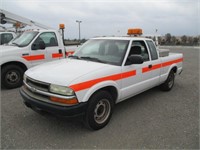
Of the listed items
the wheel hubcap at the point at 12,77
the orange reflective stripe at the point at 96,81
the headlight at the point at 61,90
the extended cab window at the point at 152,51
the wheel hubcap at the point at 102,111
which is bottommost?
the wheel hubcap at the point at 102,111

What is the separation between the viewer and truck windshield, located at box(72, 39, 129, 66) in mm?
3768

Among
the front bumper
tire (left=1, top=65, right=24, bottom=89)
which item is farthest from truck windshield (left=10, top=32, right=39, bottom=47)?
the front bumper

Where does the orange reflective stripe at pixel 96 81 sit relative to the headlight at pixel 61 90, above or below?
above

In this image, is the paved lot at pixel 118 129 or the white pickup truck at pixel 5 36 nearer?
the paved lot at pixel 118 129

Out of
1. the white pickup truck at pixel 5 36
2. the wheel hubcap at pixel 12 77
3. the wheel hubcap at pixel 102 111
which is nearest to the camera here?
the wheel hubcap at pixel 102 111

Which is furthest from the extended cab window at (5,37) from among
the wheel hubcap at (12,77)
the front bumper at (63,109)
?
the front bumper at (63,109)

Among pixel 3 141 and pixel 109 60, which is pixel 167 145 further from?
pixel 3 141

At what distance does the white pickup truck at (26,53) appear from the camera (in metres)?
5.59

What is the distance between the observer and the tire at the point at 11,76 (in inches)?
219

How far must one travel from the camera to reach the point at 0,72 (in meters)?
5.47

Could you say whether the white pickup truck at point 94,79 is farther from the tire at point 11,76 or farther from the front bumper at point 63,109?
the tire at point 11,76

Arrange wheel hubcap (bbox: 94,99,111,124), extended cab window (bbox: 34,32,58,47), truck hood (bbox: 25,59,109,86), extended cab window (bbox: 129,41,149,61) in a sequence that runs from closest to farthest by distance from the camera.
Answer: truck hood (bbox: 25,59,109,86) → wheel hubcap (bbox: 94,99,111,124) → extended cab window (bbox: 129,41,149,61) → extended cab window (bbox: 34,32,58,47)

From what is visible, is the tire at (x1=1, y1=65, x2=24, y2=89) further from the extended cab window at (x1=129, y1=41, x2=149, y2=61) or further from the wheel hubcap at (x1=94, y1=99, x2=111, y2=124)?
the extended cab window at (x1=129, y1=41, x2=149, y2=61)

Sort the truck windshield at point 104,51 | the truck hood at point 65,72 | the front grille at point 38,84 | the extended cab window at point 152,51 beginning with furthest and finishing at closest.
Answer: the extended cab window at point 152,51
the truck windshield at point 104,51
the front grille at point 38,84
the truck hood at point 65,72
